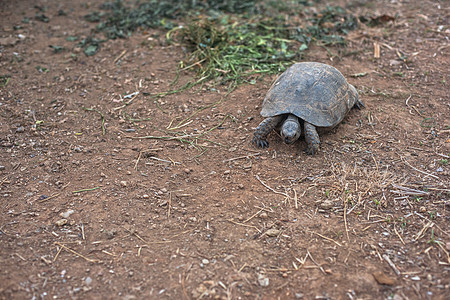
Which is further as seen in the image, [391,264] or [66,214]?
[66,214]

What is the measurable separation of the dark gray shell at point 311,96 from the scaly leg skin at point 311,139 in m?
0.07

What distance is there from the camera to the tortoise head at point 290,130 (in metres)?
4.10

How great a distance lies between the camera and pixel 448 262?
3.00 m

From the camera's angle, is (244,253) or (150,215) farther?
(150,215)

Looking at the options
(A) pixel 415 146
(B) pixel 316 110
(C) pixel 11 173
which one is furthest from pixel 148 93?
(A) pixel 415 146

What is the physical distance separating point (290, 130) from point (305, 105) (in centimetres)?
40

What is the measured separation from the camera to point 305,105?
168 inches

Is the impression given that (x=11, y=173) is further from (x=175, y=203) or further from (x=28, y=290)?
(x=175, y=203)

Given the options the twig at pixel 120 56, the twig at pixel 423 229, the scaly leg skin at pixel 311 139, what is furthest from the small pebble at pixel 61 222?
the twig at pixel 120 56

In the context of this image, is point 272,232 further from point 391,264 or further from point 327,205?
point 391,264

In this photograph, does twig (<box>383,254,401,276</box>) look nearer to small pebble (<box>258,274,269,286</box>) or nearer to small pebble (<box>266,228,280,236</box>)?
small pebble (<box>266,228,280,236</box>)

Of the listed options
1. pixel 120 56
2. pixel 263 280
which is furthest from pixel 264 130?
pixel 120 56

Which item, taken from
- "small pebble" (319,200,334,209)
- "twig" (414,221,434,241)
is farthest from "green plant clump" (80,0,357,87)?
"twig" (414,221,434,241)

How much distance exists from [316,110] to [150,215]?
221cm
